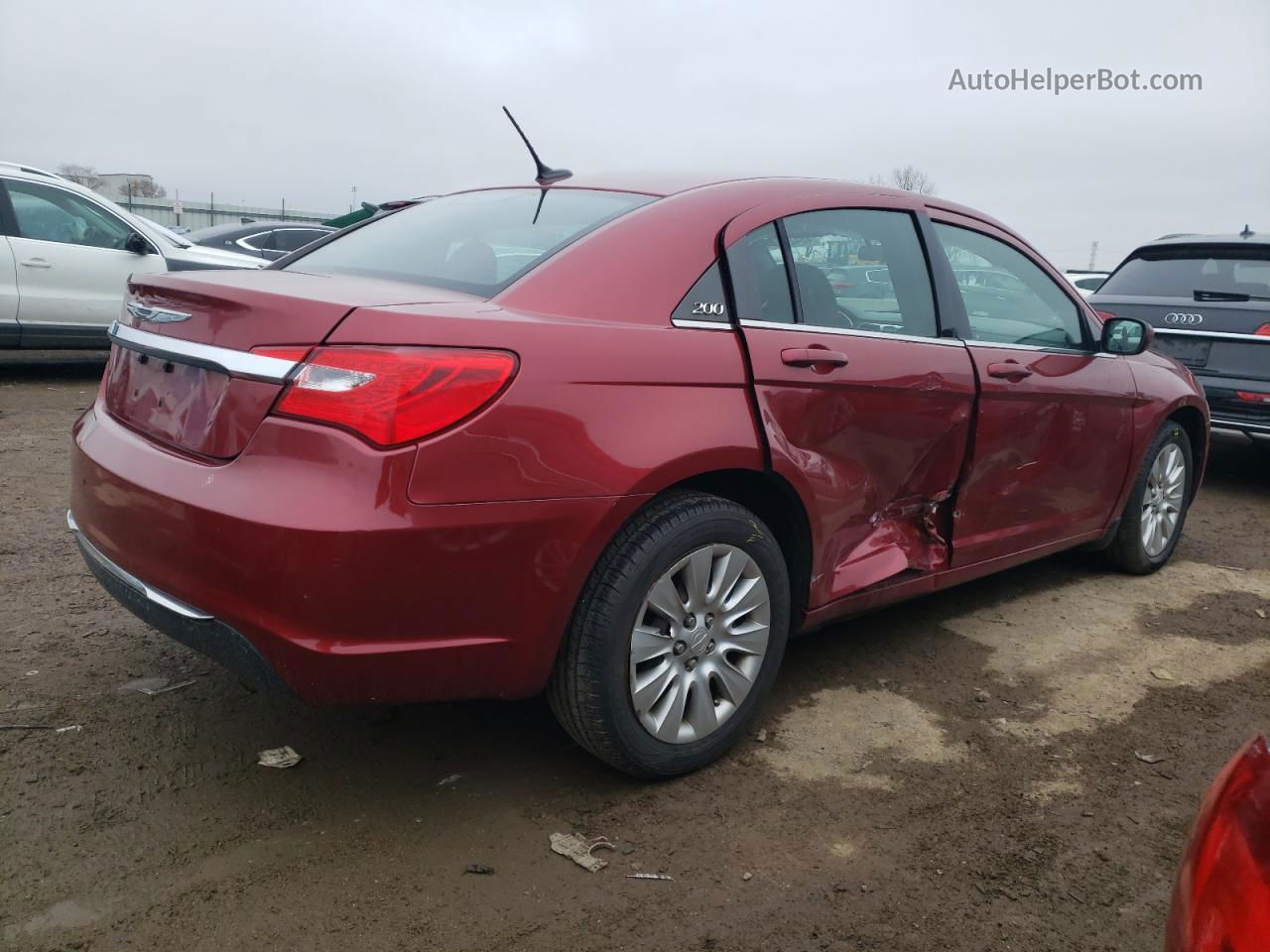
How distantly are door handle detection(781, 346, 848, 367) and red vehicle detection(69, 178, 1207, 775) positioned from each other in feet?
0.04

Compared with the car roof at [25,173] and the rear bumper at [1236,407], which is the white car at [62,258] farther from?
the rear bumper at [1236,407]

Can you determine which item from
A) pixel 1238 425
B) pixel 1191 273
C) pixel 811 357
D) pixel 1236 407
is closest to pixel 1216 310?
pixel 1191 273

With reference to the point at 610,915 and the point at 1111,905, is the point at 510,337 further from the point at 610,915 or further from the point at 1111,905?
the point at 1111,905

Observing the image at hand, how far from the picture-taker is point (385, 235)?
3336 mm

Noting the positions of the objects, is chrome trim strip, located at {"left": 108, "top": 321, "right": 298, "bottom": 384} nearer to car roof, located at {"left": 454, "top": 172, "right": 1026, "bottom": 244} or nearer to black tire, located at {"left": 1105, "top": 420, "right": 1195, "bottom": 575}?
car roof, located at {"left": 454, "top": 172, "right": 1026, "bottom": 244}

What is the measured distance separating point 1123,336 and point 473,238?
2.71 metres

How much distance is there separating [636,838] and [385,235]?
1.93m

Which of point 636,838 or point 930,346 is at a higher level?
point 930,346

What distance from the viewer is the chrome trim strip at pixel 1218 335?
6414mm

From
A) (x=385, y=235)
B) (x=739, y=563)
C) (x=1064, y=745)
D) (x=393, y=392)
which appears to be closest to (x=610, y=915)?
(x=739, y=563)

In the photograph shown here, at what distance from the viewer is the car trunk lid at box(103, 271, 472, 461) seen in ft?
7.61

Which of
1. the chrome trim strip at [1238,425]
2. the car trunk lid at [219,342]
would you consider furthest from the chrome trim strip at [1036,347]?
the chrome trim strip at [1238,425]

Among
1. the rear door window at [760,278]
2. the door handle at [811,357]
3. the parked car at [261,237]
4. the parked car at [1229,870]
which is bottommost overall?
the parked car at [1229,870]

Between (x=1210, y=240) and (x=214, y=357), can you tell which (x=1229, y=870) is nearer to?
(x=214, y=357)
